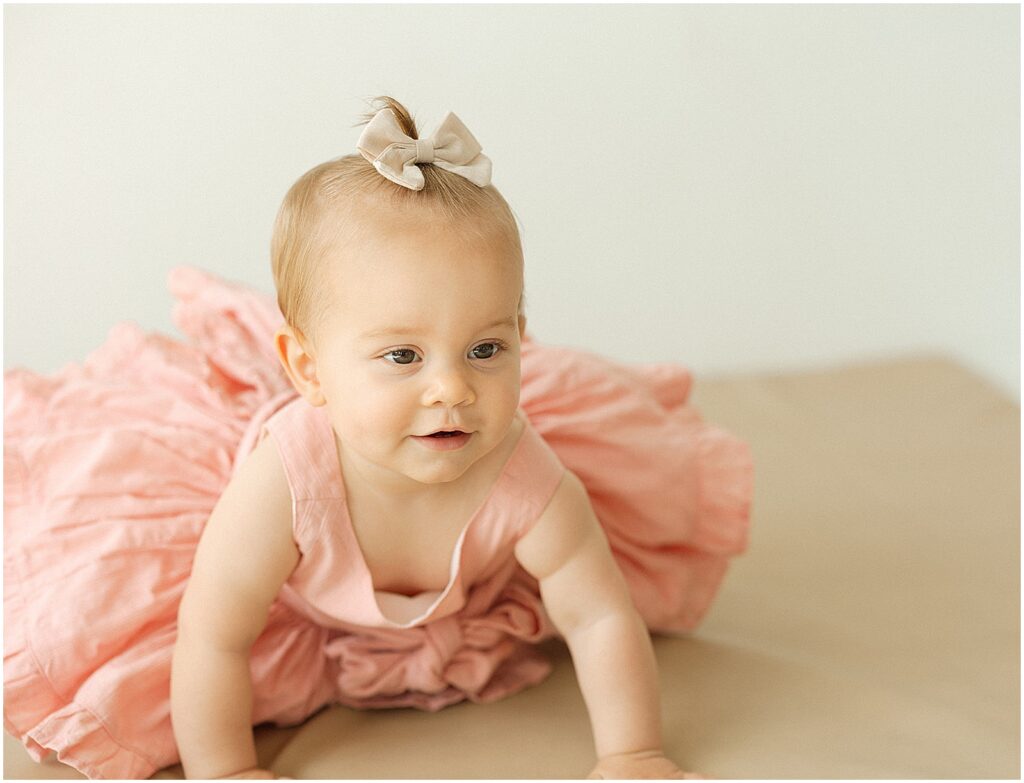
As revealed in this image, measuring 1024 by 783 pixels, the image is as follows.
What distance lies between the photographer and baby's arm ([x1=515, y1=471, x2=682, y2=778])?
3.80 ft

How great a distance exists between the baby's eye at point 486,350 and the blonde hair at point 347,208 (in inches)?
1.8

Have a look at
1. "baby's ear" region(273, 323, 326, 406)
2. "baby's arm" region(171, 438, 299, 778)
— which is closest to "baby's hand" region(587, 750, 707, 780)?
"baby's arm" region(171, 438, 299, 778)

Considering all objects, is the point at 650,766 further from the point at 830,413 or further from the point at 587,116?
the point at 587,116

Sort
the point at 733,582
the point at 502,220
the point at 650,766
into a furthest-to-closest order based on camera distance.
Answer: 1. the point at 733,582
2. the point at 650,766
3. the point at 502,220

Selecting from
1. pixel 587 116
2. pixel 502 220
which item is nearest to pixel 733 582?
pixel 502 220

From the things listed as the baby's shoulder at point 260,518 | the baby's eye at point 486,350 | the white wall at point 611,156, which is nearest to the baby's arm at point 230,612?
the baby's shoulder at point 260,518

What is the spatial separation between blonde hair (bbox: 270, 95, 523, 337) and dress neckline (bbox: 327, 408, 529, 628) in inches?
5.9

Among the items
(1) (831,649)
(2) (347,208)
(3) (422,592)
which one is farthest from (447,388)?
(1) (831,649)

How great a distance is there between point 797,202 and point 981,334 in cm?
40

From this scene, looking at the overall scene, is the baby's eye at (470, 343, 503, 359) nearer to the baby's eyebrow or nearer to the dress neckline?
the baby's eyebrow

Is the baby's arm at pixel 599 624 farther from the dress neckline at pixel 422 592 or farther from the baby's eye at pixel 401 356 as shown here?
the baby's eye at pixel 401 356

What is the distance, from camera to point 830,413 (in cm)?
207

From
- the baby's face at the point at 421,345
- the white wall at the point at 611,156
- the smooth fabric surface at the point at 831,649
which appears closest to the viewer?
the baby's face at the point at 421,345

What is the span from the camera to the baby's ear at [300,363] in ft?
3.54
